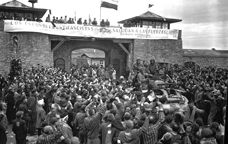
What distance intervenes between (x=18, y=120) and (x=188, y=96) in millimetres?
6836

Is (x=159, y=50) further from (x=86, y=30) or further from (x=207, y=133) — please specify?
(x=207, y=133)

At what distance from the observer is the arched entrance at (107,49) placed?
26406mm

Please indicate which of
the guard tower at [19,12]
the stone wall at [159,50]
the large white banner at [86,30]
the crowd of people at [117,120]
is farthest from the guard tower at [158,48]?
the crowd of people at [117,120]

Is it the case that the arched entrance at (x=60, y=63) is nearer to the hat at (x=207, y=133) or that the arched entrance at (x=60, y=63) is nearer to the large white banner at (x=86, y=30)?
the large white banner at (x=86, y=30)

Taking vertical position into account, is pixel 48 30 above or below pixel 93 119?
above

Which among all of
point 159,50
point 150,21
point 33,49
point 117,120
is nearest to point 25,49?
point 33,49

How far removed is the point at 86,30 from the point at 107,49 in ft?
14.2

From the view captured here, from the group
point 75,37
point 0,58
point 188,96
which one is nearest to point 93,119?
point 188,96

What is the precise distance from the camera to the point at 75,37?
24750mm

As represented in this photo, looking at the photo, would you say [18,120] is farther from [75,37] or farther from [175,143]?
[75,37]

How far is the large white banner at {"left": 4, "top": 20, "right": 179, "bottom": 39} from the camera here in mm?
22094

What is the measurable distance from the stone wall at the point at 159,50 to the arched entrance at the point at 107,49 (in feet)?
2.90

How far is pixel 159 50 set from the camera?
2641 cm

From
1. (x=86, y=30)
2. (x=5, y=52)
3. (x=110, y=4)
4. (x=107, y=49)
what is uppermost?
(x=110, y=4)
